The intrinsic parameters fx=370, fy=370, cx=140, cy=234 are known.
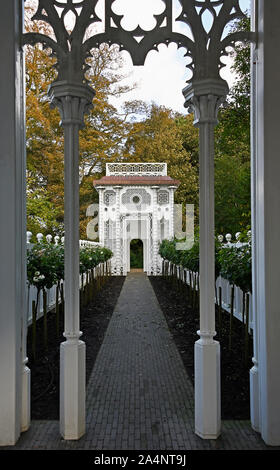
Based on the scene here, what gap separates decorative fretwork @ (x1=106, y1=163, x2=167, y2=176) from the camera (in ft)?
66.2

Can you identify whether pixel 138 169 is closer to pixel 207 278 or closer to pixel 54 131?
pixel 54 131

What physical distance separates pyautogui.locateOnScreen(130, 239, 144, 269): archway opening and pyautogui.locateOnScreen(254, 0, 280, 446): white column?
2142 cm

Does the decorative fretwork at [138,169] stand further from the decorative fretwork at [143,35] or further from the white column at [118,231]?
the decorative fretwork at [143,35]

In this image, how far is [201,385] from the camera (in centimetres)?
292

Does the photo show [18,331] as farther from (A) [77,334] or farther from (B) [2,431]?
(B) [2,431]

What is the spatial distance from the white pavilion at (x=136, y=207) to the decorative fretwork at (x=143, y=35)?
1698 centimetres

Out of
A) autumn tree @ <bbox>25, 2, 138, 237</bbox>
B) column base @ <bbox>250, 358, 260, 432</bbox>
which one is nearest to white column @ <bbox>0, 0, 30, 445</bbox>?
column base @ <bbox>250, 358, 260, 432</bbox>

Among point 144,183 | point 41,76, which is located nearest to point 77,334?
point 41,76

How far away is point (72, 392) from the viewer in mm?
2875

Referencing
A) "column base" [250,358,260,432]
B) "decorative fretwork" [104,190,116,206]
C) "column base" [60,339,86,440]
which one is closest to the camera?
"column base" [60,339,86,440]

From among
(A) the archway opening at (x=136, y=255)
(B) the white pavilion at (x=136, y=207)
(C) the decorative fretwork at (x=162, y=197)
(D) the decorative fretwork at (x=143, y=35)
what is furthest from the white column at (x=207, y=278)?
(A) the archway opening at (x=136, y=255)

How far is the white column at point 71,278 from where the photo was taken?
9.43 feet

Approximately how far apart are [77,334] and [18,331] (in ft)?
1.47

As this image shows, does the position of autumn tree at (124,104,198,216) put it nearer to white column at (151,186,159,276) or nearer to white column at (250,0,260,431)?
white column at (151,186,159,276)
